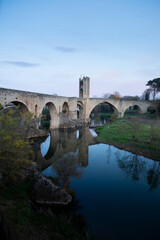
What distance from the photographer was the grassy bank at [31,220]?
14.9 ft

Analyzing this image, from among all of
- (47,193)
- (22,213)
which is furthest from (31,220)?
(47,193)

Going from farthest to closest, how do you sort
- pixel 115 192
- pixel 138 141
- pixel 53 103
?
pixel 53 103 < pixel 138 141 < pixel 115 192

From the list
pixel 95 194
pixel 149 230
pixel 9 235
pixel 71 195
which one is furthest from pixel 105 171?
pixel 9 235

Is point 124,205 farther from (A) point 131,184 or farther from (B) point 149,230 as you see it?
(A) point 131,184

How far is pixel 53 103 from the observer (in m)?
24.0

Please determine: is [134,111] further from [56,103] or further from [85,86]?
[56,103]

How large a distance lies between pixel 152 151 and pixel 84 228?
31.4 ft

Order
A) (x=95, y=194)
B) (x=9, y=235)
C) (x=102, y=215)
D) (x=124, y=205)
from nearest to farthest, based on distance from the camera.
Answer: (x=9, y=235), (x=102, y=215), (x=124, y=205), (x=95, y=194)

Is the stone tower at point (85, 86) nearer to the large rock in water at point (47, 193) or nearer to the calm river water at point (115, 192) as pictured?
the calm river water at point (115, 192)

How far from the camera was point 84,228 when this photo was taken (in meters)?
5.51

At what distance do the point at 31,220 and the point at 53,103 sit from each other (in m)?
19.9

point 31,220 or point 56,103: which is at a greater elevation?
point 56,103

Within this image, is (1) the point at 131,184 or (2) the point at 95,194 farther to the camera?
(1) the point at 131,184

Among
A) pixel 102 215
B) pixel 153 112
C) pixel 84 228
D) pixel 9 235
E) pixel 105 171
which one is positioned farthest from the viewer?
pixel 153 112
